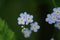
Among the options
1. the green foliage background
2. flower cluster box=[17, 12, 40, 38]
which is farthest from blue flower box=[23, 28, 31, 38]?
the green foliage background

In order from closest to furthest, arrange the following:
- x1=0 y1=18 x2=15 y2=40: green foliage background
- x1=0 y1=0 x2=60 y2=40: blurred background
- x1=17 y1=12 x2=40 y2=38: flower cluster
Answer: x1=0 y1=18 x2=15 y2=40: green foliage background
x1=17 y1=12 x2=40 y2=38: flower cluster
x1=0 y1=0 x2=60 y2=40: blurred background

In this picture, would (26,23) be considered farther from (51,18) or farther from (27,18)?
(51,18)

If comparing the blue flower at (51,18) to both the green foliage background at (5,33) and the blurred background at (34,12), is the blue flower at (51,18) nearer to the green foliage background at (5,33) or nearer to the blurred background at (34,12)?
the blurred background at (34,12)

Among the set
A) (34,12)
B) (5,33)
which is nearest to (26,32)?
(5,33)

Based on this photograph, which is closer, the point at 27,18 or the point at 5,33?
the point at 5,33

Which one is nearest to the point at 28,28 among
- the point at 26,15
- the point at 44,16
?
the point at 26,15

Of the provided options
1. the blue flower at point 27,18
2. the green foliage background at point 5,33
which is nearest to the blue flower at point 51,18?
the blue flower at point 27,18

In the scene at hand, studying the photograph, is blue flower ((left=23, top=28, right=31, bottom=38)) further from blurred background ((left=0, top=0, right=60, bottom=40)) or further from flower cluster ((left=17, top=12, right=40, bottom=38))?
blurred background ((left=0, top=0, right=60, bottom=40))

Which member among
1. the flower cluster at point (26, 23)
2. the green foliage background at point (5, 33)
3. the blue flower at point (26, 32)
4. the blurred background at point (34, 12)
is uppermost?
the blurred background at point (34, 12)

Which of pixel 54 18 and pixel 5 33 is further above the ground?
pixel 54 18

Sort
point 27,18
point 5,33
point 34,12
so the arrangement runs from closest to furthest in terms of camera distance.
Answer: point 5,33 < point 27,18 < point 34,12
